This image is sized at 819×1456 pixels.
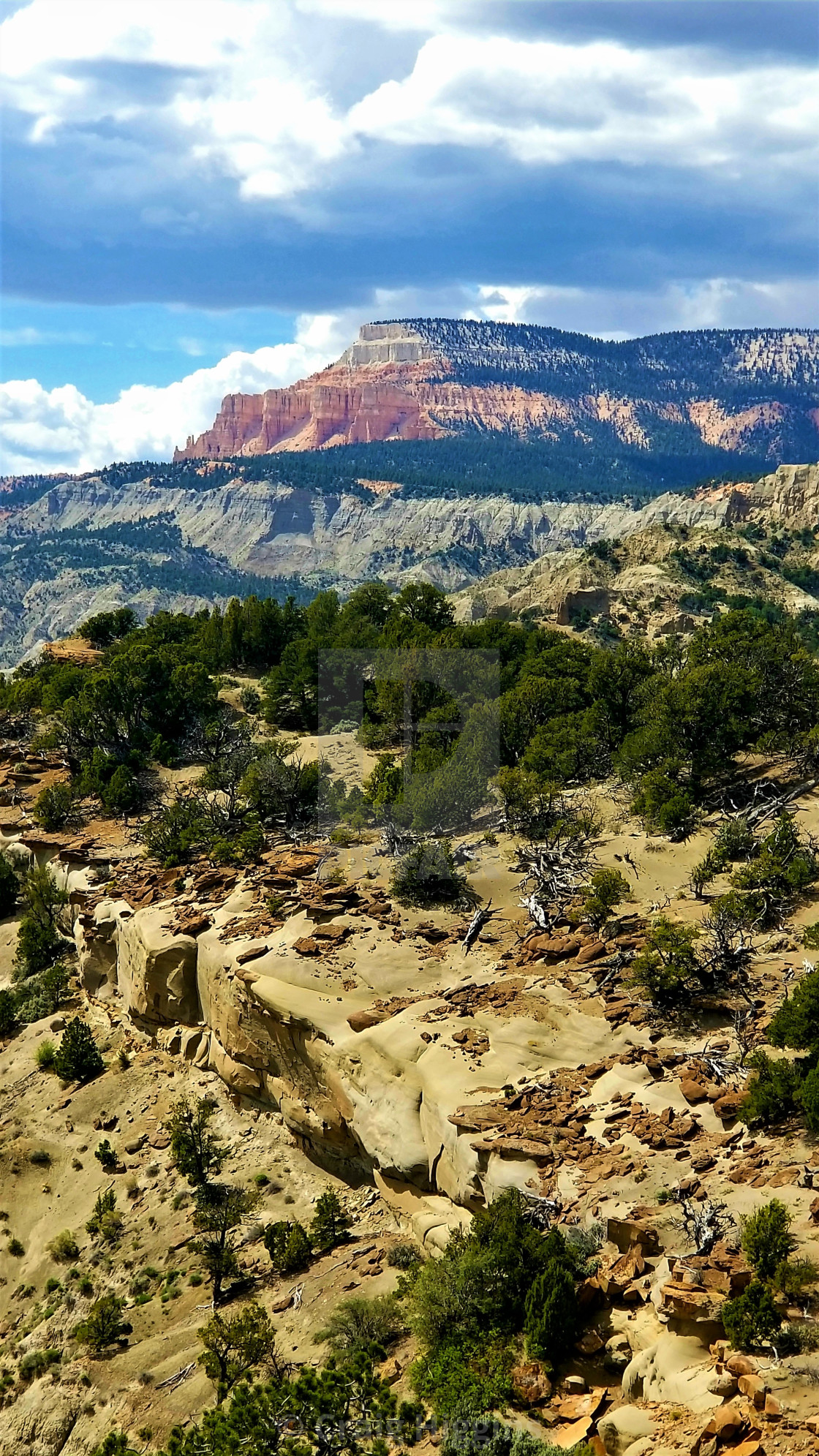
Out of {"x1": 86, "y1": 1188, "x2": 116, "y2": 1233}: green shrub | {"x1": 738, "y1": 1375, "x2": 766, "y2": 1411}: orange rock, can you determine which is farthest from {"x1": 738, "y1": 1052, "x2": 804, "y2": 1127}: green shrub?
{"x1": 86, "y1": 1188, "x2": 116, "y2": 1233}: green shrub

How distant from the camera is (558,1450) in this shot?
14.9m

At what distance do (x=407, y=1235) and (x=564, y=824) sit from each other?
1537 centimetres

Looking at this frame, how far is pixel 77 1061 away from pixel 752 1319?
23572 mm

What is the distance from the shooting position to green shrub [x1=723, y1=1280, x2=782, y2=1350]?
15211 millimetres

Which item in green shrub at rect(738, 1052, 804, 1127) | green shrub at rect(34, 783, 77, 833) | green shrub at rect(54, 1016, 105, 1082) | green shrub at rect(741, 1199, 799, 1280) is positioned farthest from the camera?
green shrub at rect(34, 783, 77, 833)

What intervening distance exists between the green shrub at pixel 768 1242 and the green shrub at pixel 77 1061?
73.9 ft

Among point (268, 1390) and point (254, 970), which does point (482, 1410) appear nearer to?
point (268, 1390)

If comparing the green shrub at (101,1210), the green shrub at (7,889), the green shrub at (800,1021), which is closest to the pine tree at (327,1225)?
the green shrub at (101,1210)

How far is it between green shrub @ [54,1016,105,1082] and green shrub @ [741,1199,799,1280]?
73.9ft

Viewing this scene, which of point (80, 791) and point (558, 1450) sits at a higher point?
point (80, 791)

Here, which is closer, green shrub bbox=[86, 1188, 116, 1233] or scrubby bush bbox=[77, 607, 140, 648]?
green shrub bbox=[86, 1188, 116, 1233]

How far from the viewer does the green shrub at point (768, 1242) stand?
53.1 feet

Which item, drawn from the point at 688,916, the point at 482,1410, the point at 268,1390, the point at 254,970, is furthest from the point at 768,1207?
the point at 254,970

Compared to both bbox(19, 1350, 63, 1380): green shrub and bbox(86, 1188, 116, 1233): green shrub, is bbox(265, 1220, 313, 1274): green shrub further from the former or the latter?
bbox(86, 1188, 116, 1233): green shrub
